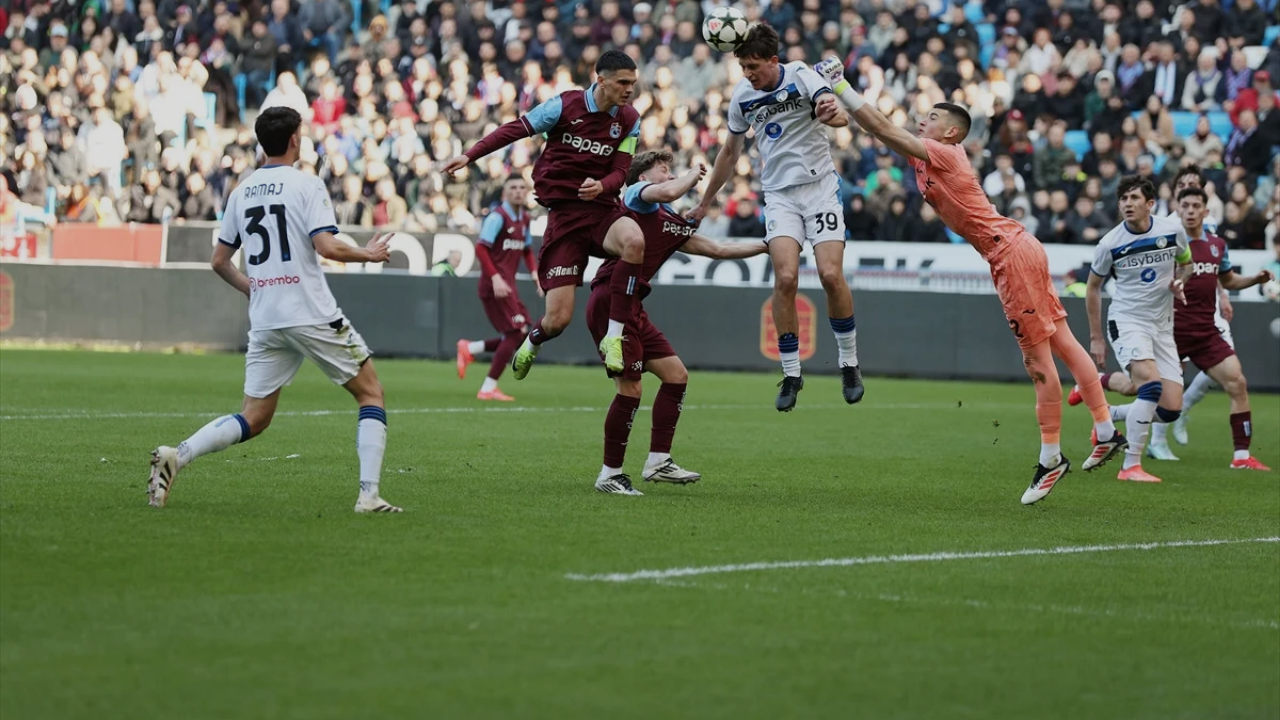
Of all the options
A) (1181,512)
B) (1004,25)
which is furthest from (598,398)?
(1004,25)

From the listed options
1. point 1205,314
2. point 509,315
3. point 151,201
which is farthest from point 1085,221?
point 151,201

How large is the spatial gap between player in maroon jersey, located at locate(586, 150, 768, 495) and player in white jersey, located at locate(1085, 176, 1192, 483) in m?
3.34

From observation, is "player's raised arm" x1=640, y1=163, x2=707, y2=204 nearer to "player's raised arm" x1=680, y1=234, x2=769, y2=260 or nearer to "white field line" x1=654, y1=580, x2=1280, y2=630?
"player's raised arm" x1=680, y1=234, x2=769, y2=260

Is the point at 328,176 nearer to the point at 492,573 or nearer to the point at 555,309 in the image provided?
the point at 555,309

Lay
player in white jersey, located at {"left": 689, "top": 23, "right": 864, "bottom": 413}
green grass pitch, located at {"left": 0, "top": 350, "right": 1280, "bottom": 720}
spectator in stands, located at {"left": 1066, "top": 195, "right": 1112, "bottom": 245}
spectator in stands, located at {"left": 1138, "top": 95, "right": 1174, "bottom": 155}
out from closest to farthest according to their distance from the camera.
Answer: green grass pitch, located at {"left": 0, "top": 350, "right": 1280, "bottom": 720} < player in white jersey, located at {"left": 689, "top": 23, "right": 864, "bottom": 413} < spectator in stands, located at {"left": 1066, "top": 195, "right": 1112, "bottom": 245} < spectator in stands, located at {"left": 1138, "top": 95, "right": 1174, "bottom": 155}

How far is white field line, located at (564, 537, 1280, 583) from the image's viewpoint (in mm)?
7430

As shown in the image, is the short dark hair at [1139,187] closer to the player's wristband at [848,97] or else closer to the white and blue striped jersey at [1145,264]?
the white and blue striped jersey at [1145,264]

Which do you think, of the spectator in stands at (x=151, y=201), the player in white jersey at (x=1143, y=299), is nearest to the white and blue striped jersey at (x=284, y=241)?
the player in white jersey at (x=1143, y=299)

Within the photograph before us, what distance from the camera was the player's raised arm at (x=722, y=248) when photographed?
37.8 feet

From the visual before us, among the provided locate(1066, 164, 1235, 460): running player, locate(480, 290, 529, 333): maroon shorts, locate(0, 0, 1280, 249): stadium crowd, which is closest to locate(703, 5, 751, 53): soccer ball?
locate(1066, 164, 1235, 460): running player

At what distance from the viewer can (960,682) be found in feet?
18.7

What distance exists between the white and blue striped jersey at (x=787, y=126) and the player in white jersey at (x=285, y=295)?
10.7ft

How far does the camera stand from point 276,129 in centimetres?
888

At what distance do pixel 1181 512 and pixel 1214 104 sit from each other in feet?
54.4
